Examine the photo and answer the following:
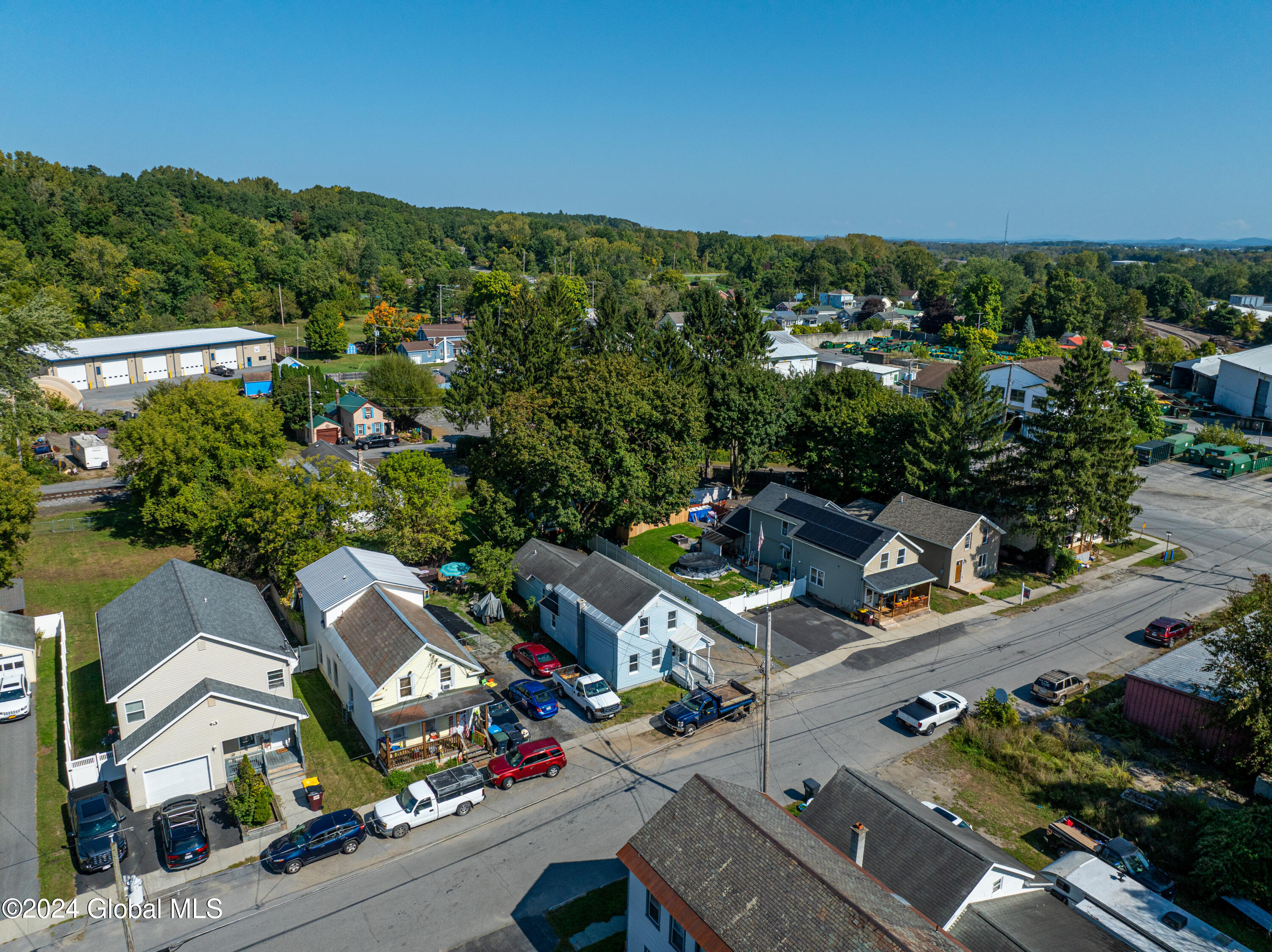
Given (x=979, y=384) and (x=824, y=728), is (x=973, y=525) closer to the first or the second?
(x=979, y=384)

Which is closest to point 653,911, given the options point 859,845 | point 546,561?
point 859,845

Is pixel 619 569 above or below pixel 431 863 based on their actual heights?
above

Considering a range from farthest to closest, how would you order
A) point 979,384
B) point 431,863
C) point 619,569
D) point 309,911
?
point 979,384 → point 619,569 → point 431,863 → point 309,911

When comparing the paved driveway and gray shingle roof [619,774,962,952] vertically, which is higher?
gray shingle roof [619,774,962,952]

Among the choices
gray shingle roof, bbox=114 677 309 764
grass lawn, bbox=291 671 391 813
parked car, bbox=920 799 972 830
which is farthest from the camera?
grass lawn, bbox=291 671 391 813

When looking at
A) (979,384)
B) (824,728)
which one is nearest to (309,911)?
(824,728)

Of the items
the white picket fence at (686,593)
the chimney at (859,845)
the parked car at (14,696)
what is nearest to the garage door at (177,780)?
the parked car at (14,696)

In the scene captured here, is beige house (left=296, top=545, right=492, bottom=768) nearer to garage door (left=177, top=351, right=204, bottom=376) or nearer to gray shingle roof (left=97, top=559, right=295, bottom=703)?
gray shingle roof (left=97, top=559, right=295, bottom=703)

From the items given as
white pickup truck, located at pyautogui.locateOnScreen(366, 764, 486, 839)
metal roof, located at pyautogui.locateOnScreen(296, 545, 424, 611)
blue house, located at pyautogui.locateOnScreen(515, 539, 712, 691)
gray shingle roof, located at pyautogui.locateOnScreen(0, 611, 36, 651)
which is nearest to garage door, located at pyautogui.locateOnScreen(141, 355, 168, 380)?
gray shingle roof, located at pyautogui.locateOnScreen(0, 611, 36, 651)
